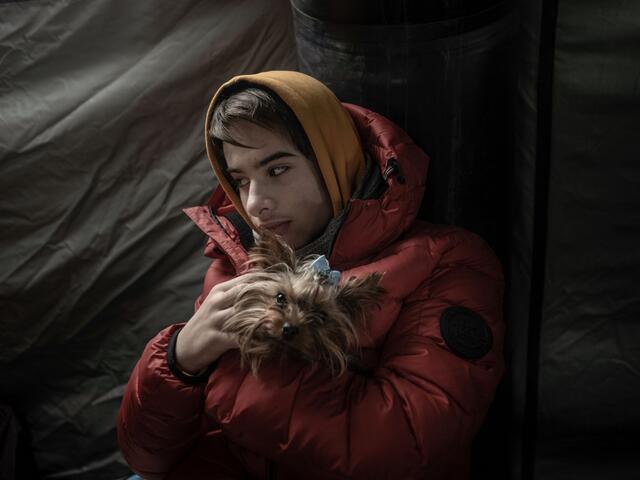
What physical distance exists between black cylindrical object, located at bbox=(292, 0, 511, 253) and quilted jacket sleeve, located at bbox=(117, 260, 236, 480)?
67 centimetres

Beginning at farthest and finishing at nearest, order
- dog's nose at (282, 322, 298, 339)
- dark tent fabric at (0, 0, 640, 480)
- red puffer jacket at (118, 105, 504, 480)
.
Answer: dark tent fabric at (0, 0, 640, 480) → red puffer jacket at (118, 105, 504, 480) → dog's nose at (282, 322, 298, 339)

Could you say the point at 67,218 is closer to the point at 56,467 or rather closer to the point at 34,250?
the point at 34,250

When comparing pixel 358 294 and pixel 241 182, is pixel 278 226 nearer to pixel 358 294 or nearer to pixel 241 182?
pixel 241 182

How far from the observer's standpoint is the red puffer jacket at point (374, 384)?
4.15 feet

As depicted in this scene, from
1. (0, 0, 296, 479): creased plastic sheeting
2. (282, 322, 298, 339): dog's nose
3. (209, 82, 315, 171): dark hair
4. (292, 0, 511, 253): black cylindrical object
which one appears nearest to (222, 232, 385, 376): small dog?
(282, 322, 298, 339): dog's nose

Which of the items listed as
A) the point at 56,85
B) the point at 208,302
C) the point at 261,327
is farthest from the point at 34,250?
the point at 261,327

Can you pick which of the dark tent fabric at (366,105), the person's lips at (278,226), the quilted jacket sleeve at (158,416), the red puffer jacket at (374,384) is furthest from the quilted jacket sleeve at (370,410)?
the dark tent fabric at (366,105)

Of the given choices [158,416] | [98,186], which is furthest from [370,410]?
[98,186]

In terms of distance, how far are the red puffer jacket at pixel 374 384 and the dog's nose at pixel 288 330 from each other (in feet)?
0.48

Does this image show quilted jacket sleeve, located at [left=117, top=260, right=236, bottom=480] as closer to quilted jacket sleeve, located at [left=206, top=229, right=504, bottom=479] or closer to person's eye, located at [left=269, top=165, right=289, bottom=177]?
quilted jacket sleeve, located at [left=206, top=229, right=504, bottom=479]

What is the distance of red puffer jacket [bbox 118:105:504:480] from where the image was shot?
1266mm

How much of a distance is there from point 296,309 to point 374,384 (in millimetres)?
253

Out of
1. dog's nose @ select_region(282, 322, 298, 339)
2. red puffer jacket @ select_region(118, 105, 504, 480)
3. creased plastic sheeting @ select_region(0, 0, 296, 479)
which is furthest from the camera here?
creased plastic sheeting @ select_region(0, 0, 296, 479)

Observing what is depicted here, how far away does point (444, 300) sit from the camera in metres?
1.42
